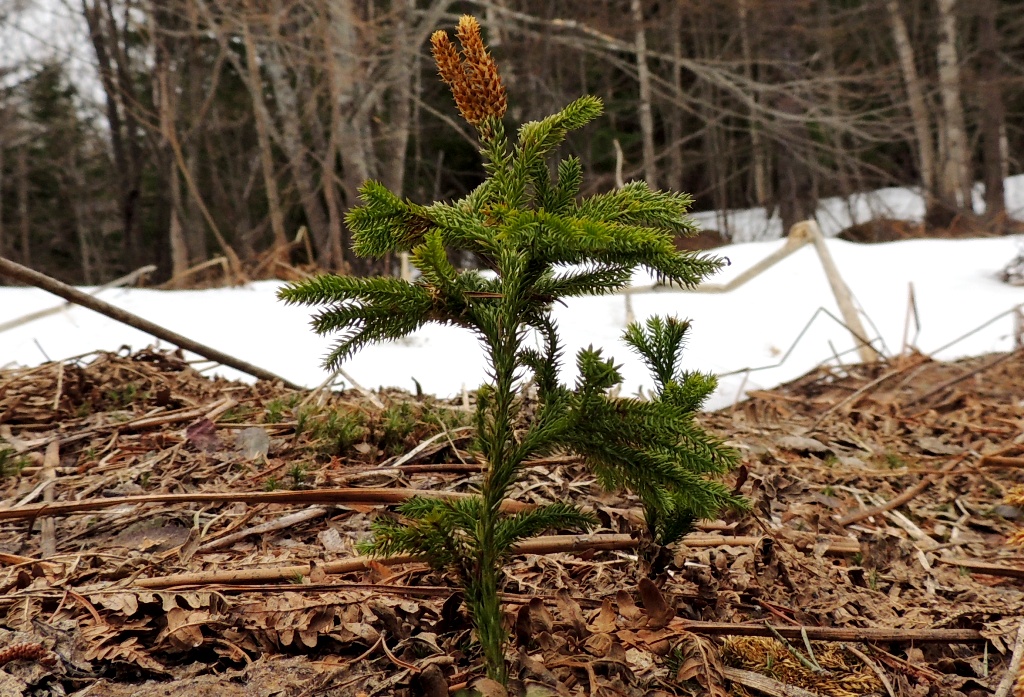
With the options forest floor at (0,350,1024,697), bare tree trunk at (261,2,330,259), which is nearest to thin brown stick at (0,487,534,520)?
forest floor at (0,350,1024,697)

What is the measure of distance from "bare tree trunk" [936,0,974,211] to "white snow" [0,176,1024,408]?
9.75 m

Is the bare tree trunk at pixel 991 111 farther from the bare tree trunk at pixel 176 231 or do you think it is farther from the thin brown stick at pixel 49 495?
the thin brown stick at pixel 49 495

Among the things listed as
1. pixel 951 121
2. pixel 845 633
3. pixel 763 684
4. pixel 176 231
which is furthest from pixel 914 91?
pixel 763 684

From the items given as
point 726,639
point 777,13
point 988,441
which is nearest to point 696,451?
point 726,639

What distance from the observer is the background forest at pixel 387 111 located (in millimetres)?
8945

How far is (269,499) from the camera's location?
1.77 metres

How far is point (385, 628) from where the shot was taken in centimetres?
153

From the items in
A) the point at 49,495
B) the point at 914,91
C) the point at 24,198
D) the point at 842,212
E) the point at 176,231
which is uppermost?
the point at 24,198

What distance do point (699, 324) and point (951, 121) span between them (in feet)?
50.1

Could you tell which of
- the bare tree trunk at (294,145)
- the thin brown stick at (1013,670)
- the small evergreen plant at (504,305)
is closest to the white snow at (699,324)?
the bare tree trunk at (294,145)

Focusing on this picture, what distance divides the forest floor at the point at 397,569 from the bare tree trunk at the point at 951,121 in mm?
17041

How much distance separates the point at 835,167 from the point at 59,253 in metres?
22.6

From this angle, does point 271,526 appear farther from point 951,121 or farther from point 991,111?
point 951,121

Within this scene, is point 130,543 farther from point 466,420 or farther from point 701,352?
→ point 701,352
